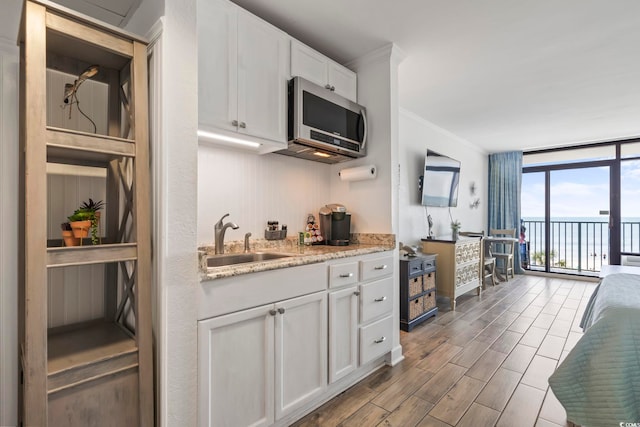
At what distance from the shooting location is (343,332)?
1940mm

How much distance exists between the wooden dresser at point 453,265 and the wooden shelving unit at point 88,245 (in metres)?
3.39

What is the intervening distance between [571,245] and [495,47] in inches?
211

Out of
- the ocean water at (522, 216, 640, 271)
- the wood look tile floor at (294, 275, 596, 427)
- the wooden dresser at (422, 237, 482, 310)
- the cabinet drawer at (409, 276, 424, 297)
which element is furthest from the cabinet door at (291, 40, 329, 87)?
the ocean water at (522, 216, 640, 271)

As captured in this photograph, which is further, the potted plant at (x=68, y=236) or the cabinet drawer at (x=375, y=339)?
the cabinet drawer at (x=375, y=339)

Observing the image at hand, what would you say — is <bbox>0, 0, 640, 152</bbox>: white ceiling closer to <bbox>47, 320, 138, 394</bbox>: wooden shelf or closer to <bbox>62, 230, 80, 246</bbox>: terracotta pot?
<bbox>62, 230, 80, 246</bbox>: terracotta pot

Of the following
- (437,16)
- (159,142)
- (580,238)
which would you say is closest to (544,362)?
(437,16)

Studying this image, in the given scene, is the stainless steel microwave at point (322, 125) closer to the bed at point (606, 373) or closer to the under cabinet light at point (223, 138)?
the under cabinet light at point (223, 138)

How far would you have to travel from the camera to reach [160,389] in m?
1.27

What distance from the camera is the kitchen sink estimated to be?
1.90 meters

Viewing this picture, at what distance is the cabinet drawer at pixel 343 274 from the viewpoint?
186cm

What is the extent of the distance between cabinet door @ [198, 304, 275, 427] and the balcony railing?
6.50 metres

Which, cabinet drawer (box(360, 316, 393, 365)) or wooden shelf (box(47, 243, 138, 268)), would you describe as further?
cabinet drawer (box(360, 316, 393, 365))

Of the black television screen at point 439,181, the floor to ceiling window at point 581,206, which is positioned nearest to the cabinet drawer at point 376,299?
the black television screen at point 439,181

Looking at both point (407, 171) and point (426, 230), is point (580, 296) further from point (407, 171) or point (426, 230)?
point (407, 171)
